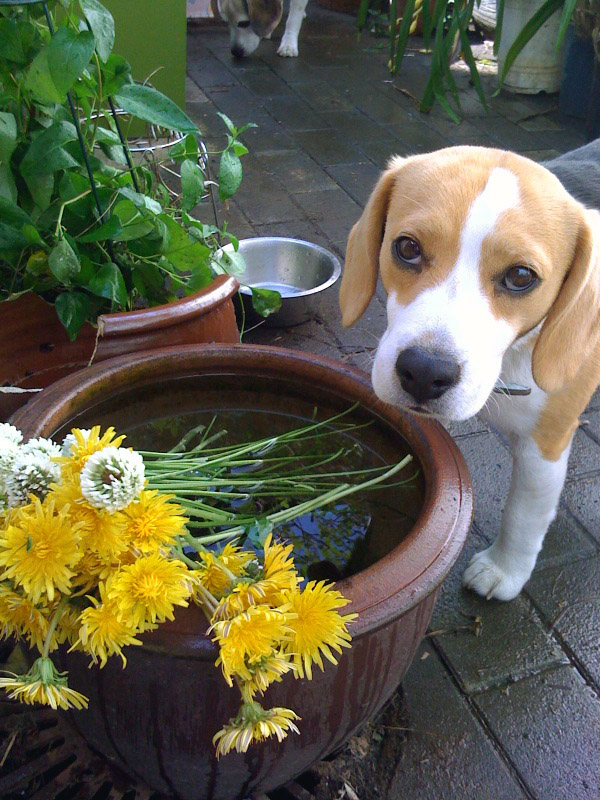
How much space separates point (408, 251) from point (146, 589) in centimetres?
100

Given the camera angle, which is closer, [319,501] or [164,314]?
[319,501]

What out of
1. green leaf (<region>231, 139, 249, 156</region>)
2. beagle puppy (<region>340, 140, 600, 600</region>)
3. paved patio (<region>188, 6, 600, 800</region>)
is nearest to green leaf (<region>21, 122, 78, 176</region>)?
green leaf (<region>231, 139, 249, 156</region>)

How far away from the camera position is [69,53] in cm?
149

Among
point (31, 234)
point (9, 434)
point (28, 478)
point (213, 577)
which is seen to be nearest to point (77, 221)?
point (31, 234)

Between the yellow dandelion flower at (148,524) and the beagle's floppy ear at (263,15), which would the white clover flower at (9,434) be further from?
the beagle's floppy ear at (263,15)

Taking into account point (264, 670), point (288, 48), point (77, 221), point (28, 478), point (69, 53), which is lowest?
point (288, 48)

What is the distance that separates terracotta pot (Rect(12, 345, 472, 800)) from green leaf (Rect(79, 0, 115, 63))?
67cm

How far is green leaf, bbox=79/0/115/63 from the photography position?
1.61 metres

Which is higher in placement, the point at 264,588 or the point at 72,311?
the point at 264,588

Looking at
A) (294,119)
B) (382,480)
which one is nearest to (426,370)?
(382,480)

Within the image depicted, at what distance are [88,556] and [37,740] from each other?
933 mm

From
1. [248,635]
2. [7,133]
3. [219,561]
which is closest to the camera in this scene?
[248,635]

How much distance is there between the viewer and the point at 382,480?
5.20 feet

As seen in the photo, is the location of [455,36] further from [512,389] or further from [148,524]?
[148,524]
